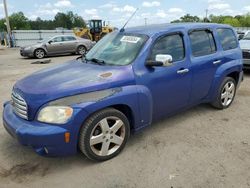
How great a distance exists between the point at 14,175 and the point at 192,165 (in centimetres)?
221

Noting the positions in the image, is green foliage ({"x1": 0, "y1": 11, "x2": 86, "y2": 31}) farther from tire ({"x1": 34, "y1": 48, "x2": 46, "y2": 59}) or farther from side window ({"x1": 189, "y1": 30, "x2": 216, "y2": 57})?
side window ({"x1": 189, "y1": 30, "x2": 216, "y2": 57})

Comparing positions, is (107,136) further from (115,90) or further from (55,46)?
→ (55,46)

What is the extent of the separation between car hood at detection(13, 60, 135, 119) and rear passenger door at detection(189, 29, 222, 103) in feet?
4.54

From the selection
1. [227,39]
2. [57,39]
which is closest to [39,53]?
[57,39]

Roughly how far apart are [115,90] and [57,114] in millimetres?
→ 790

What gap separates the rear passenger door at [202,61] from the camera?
4.54 metres

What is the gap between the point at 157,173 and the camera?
3.32 metres

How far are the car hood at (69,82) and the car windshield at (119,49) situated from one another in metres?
0.21

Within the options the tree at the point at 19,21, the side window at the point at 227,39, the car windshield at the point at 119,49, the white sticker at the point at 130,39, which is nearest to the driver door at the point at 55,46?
the car windshield at the point at 119,49

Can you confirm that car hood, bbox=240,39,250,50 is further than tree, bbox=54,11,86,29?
No

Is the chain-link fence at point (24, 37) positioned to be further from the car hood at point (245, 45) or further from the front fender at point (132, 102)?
the front fender at point (132, 102)

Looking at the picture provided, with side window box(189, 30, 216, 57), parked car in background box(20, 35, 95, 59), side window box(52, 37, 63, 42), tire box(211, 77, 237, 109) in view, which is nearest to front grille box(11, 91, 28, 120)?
side window box(189, 30, 216, 57)

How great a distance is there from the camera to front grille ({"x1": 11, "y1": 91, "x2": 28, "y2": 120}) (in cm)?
332

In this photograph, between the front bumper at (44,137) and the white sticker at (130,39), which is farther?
the white sticker at (130,39)
